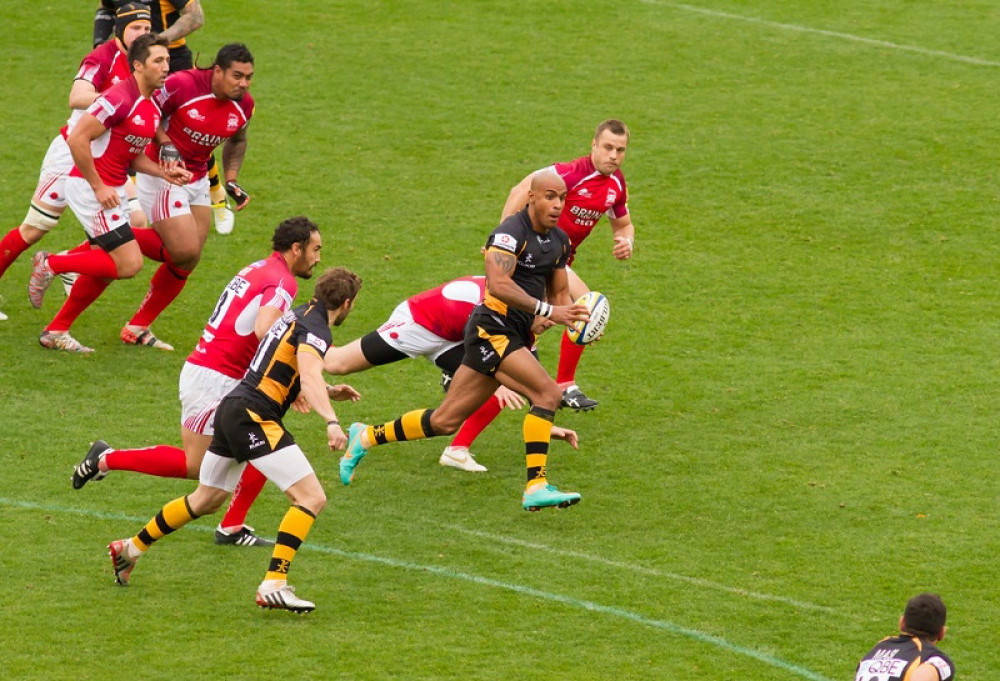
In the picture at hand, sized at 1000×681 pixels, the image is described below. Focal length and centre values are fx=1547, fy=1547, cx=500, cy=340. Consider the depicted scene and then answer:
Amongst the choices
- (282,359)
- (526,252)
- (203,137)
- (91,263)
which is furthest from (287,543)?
(203,137)

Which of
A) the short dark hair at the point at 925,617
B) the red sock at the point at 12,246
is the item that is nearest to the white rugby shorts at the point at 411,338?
the red sock at the point at 12,246

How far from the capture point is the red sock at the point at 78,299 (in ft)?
→ 41.0

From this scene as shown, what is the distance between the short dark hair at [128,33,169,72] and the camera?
1205 cm

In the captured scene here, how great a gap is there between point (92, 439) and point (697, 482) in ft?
14.2

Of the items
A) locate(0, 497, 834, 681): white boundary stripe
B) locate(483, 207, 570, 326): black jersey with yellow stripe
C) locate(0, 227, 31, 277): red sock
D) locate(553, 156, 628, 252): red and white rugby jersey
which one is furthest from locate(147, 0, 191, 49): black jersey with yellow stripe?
locate(0, 497, 834, 681): white boundary stripe

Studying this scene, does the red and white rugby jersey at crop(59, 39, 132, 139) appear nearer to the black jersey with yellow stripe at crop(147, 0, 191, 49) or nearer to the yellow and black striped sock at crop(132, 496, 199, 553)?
the black jersey with yellow stripe at crop(147, 0, 191, 49)

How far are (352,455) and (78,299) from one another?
343cm

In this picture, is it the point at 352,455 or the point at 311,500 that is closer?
the point at 311,500

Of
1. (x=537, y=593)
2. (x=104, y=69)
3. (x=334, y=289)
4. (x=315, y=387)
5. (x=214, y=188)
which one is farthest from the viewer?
(x=214, y=188)

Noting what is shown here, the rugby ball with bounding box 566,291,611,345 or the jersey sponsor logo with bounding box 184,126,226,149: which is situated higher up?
the jersey sponsor logo with bounding box 184,126,226,149

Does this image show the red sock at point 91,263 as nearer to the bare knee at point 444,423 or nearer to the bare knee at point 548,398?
the bare knee at point 444,423

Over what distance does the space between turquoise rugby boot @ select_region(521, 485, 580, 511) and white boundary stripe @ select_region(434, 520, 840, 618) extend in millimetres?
287

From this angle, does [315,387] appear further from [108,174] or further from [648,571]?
[108,174]

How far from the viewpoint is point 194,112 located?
41.4 ft
